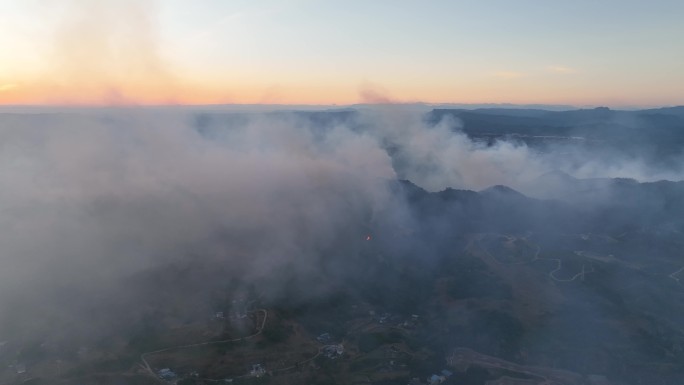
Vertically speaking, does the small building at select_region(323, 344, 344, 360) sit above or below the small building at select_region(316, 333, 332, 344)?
below

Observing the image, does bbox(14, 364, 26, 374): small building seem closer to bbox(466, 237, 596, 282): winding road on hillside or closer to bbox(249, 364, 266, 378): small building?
bbox(249, 364, 266, 378): small building

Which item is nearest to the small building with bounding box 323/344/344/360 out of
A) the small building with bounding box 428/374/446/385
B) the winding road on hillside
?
the small building with bounding box 428/374/446/385

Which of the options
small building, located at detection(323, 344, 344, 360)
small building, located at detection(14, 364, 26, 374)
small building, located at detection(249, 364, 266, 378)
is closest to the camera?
small building, located at detection(14, 364, 26, 374)

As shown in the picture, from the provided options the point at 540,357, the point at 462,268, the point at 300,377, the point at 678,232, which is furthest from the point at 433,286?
the point at 678,232

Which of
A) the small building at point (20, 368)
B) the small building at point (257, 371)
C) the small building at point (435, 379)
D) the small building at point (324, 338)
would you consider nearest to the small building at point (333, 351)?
the small building at point (324, 338)

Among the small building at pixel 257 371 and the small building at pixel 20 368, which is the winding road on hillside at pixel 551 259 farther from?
the small building at pixel 20 368

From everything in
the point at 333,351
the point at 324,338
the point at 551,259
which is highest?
A: the point at 551,259

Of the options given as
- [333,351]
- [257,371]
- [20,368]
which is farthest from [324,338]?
[20,368]

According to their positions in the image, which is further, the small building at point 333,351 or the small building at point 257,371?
the small building at point 333,351

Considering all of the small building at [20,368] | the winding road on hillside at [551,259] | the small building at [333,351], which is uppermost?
the winding road on hillside at [551,259]

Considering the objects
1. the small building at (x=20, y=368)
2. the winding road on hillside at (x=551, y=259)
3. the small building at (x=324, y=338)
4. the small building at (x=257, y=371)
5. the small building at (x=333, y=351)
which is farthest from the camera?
the winding road on hillside at (x=551, y=259)

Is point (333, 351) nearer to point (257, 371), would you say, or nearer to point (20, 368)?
point (257, 371)
